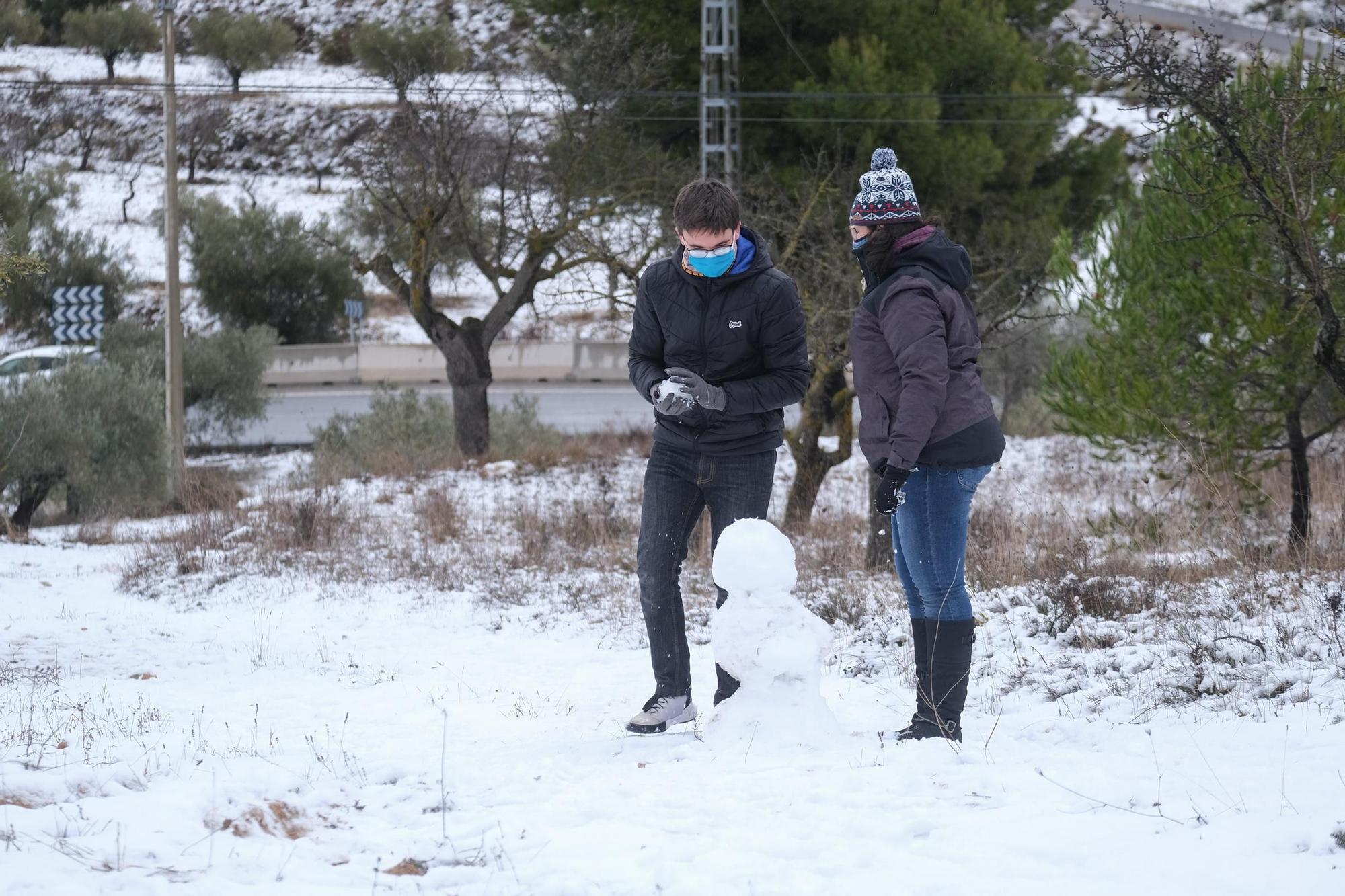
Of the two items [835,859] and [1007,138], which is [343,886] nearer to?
[835,859]

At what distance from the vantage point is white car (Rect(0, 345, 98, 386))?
15.5 metres

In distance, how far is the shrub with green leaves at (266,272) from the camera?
29500 mm

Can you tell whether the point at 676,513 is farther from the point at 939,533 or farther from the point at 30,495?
the point at 30,495

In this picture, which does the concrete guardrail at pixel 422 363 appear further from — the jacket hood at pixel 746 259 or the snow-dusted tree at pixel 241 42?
the jacket hood at pixel 746 259

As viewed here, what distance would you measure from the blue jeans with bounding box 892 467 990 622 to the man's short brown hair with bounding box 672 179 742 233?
0.99 meters

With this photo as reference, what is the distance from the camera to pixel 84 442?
14.8 metres

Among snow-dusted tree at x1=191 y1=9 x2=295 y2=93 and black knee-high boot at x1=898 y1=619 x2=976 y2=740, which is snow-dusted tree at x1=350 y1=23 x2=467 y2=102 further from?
black knee-high boot at x1=898 y1=619 x2=976 y2=740

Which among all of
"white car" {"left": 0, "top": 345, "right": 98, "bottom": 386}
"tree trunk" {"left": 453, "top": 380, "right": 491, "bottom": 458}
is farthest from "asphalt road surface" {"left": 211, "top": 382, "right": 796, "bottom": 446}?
"white car" {"left": 0, "top": 345, "right": 98, "bottom": 386}

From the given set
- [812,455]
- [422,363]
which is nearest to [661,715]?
[812,455]

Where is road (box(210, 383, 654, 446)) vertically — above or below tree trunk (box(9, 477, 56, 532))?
above

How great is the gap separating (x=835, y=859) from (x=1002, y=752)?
105cm

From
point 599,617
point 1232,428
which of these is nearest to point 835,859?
point 599,617

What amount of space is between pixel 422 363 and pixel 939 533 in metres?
28.1

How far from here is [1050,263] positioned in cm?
916
